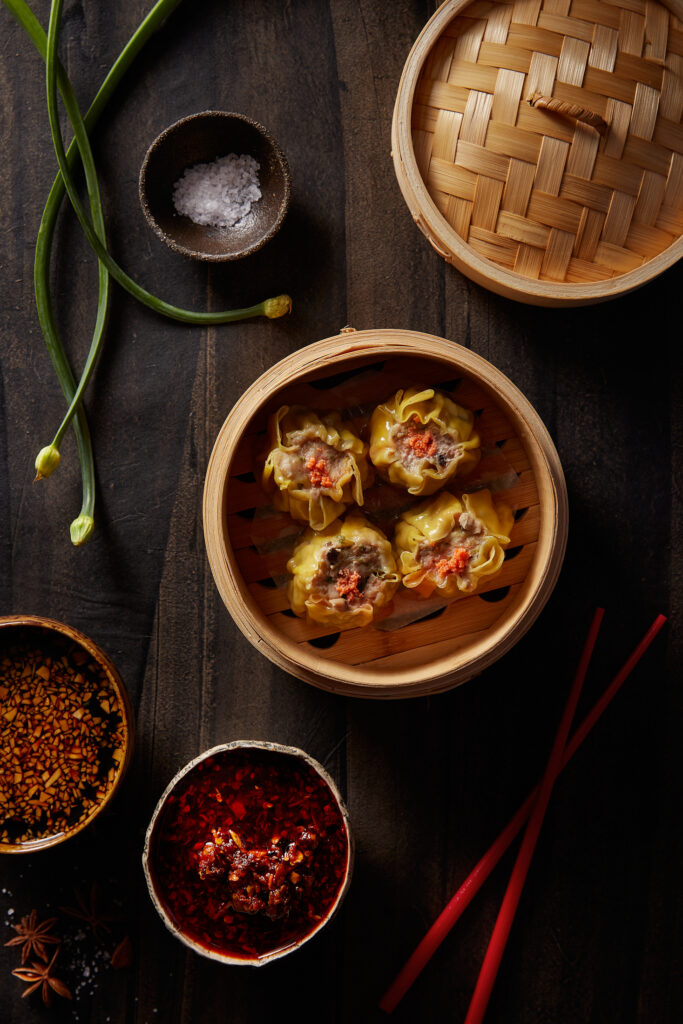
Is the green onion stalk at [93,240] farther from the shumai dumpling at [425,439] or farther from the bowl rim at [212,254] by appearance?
the shumai dumpling at [425,439]

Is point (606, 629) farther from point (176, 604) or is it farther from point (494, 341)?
point (176, 604)

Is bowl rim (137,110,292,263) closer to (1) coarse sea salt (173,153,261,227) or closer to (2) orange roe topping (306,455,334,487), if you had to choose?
(1) coarse sea salt (173,153,261,227)

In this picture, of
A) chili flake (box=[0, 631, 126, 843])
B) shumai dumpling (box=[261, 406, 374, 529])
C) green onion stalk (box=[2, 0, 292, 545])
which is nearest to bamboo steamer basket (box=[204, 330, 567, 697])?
shumai dumpling (box=[261, 406, 374, 529])

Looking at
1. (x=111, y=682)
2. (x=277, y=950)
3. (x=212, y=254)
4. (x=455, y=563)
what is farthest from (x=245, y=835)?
(x=212, y=254)

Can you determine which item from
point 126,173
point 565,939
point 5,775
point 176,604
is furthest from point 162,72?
point 565,939

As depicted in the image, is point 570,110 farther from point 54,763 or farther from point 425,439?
point 54,763

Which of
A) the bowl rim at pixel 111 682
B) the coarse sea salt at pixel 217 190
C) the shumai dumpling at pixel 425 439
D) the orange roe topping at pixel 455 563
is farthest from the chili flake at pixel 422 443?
the bowl rim at pixel 111 682
